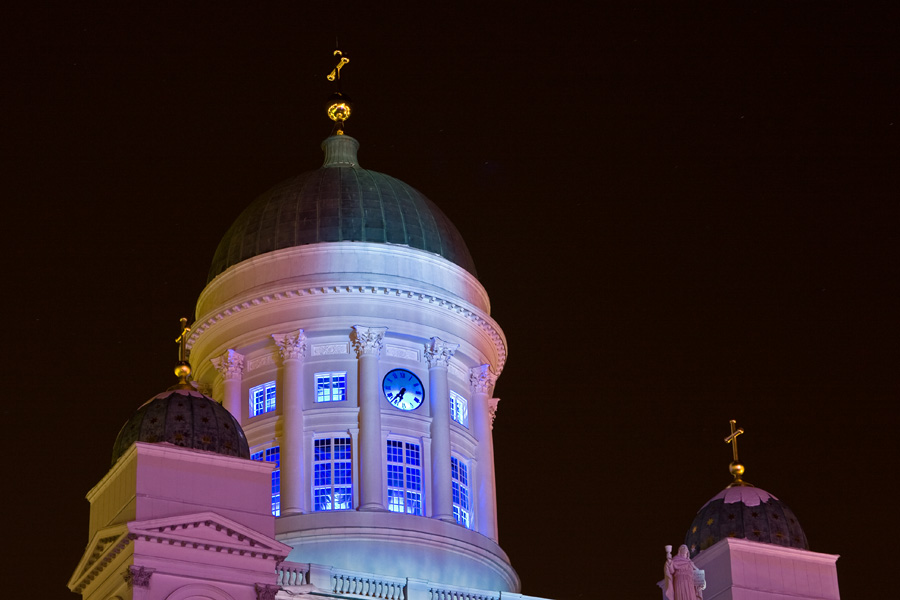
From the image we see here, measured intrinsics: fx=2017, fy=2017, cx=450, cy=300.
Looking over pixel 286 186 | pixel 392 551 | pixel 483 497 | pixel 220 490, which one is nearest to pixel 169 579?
pixel 220 490

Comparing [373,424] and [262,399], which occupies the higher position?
[262,399]

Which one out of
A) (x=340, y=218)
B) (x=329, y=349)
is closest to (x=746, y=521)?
(x=329, y=349)

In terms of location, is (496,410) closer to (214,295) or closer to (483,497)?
(483,497)

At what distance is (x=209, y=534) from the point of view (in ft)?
176

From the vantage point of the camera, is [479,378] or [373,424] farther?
[479,378]

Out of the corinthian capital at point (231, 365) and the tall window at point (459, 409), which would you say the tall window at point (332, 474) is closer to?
the corinthian capital at point (231, 365)

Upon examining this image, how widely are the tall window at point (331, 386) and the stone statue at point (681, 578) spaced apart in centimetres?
1286

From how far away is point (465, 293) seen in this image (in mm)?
69812

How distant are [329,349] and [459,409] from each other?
17.3 ft

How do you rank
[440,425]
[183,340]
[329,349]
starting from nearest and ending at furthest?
1. [183,340]
2. [440,425]
3. [329,349]

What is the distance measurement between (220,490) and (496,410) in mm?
20664

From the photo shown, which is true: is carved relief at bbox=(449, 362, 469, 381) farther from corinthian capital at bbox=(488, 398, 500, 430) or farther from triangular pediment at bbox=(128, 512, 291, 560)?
triangular pediment at bbox=(128, 512, 291, 560)

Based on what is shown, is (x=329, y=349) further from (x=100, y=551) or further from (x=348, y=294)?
(x=100, y=551)

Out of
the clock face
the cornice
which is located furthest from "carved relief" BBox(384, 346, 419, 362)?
the cornice
